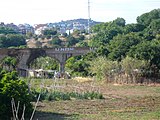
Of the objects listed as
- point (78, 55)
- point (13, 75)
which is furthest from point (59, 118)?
point (78, 55)

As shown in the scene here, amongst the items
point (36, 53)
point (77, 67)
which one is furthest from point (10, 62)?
point (77, 67)

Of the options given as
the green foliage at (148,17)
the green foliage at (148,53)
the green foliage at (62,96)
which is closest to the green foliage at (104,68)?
the green foliage at (148,53)

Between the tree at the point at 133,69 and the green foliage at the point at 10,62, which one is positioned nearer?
the tree at the point at 133,69

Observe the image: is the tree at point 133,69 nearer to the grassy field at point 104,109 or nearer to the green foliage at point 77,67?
the green foliage at point 77,67

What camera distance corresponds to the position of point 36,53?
177 ft

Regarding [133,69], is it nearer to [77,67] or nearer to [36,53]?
[77,67]

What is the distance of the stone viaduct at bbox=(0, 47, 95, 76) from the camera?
52.5 metres

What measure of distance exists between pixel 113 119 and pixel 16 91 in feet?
14.5

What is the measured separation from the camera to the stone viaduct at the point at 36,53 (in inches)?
2065

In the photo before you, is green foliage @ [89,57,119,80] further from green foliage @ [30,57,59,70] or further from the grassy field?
green foliage @ [30,57,59,70]

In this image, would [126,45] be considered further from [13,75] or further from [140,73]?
[13,75]

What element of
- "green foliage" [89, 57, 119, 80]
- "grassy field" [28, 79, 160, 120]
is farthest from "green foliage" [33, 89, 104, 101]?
"green foliage" [89, 57, 119, 80]

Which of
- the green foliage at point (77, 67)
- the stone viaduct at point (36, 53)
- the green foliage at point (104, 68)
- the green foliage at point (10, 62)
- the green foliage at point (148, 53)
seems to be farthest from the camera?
the green foliage at point (10, 62)

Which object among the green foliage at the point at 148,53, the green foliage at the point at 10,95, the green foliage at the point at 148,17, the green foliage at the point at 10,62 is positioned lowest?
the green foliage at the point at 10,95
